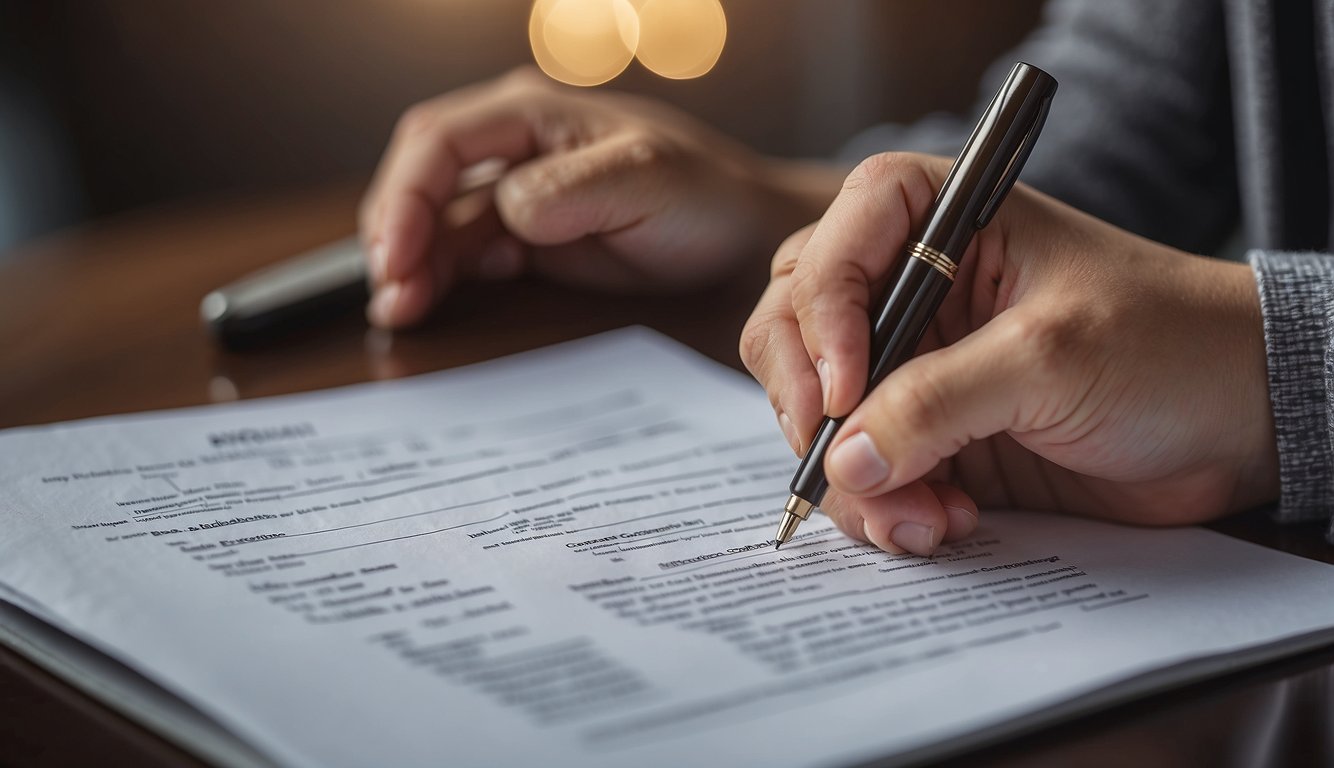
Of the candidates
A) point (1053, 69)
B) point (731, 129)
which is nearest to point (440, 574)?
point (1053, 69)

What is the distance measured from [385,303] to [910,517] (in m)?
0.47

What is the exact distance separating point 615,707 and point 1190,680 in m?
0.19

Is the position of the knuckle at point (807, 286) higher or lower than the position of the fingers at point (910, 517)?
higher

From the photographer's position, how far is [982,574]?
1.38 feet

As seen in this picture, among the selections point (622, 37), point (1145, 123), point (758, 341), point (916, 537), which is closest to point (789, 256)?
point (758, 341)

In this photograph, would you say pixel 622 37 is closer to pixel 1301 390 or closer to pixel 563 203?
pixel 563 203

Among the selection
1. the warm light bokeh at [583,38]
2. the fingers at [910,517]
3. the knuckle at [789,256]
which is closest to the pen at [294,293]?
the knuckle at [789,256]

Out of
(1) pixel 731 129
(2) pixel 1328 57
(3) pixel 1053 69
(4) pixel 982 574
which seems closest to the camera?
(4) pixel 982 574

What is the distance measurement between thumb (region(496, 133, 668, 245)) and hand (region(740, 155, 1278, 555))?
0.29m

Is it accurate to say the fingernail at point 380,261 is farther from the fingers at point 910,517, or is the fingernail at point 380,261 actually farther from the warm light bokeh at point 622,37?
the warm light bokeh at point 622,37

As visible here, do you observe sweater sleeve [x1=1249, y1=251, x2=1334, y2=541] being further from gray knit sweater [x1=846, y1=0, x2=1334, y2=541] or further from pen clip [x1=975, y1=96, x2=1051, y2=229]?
gray knit sweater [x1=846, y1=0, x2=1334, y2=541]

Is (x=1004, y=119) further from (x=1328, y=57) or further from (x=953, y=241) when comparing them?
(x=1328, y=57)

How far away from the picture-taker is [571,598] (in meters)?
0.39

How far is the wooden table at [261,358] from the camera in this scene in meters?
0.33
